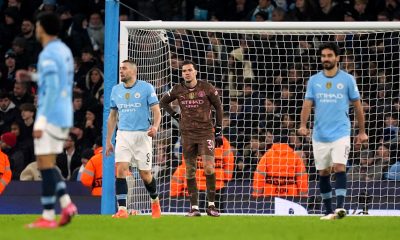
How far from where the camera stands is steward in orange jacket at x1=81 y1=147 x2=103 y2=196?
18594 mm

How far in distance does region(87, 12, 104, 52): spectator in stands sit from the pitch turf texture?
9080 millimetres

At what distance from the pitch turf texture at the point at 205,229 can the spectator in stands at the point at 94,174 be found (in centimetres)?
380

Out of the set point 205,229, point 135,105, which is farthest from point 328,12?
point 205,229

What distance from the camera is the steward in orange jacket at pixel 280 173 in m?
18.3

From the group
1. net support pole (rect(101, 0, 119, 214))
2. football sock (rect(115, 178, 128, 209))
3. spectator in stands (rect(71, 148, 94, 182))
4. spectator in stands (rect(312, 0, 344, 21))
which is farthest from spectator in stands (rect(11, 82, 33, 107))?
football sock (rect(115, 178, 128, 209))

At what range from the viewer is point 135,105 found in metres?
15.5

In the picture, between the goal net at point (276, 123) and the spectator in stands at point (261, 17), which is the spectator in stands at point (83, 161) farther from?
the spectator in stands at point (261, 17)

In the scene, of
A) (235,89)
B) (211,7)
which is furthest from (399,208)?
(211,7)

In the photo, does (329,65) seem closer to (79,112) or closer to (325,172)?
(325,172)

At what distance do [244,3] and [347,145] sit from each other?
362 inches

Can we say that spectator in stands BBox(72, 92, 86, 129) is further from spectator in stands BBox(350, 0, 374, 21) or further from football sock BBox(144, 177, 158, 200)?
football sock BBox(144, 177, 158, 200)

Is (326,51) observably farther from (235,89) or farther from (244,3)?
(244,3)

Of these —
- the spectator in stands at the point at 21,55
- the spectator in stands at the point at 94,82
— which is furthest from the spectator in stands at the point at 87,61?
the spectator in stands at the point at 21,55

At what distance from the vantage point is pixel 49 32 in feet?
38.0
